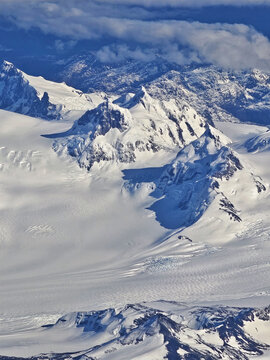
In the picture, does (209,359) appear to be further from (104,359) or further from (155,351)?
(104,359)

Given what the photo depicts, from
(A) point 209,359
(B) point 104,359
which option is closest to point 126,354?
(B) point 104,359

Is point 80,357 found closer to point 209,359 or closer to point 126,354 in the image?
point 126,354

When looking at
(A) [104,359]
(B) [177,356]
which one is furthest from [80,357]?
(B) [177,356]

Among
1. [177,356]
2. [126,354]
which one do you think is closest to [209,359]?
[177,356]

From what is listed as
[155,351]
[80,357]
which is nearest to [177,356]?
[155,351]

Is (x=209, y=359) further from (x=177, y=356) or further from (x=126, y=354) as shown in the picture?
(x=126, y=354)

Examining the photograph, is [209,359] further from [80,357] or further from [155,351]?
[80,357]
